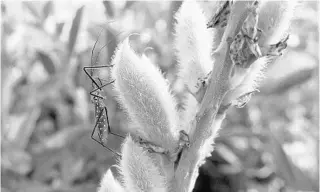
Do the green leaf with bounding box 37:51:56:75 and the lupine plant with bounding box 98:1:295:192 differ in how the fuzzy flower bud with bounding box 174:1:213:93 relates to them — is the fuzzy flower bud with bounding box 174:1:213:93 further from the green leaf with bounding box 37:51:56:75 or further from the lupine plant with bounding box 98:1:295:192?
the green leaf with bounding box 37:51:56:75

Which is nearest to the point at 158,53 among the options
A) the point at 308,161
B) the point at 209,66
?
the point at 308,161

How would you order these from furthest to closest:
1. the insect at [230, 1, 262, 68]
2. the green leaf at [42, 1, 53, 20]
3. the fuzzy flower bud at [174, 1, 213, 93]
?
the green leaf at [42, 1, 53, 20]
the fuzzy flower bud at [174, 1, 213, 93]
the insect at [230, 1, 262, 68]

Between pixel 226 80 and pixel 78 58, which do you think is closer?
pixel 226 80

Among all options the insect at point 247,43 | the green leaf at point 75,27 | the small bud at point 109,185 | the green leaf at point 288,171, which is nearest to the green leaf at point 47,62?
the green leaf at point 75,27

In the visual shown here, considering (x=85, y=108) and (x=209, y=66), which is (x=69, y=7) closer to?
(x=85, y=108)

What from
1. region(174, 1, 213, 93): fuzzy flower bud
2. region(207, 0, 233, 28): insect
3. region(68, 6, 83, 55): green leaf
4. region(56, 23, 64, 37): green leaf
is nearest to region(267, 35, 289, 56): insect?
region(207, 0, 233, 28): insect

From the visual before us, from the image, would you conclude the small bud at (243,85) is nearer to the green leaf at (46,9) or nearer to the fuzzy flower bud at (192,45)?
the fuzzy flower bud at (192,45)
